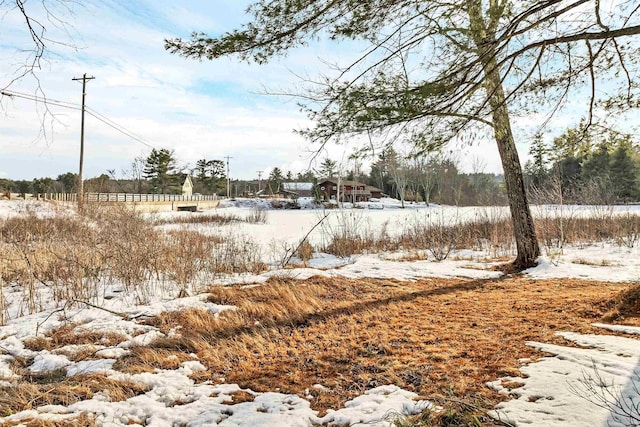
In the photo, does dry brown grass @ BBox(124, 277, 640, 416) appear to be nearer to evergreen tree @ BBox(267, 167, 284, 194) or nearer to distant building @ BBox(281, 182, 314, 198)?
distant building @ BBox(281, 182, 314, 198)

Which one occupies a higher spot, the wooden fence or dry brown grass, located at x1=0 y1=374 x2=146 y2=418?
the wooden fence

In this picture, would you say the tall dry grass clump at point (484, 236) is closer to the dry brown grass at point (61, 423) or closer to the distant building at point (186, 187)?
the dry brown grass at point (61, 423)

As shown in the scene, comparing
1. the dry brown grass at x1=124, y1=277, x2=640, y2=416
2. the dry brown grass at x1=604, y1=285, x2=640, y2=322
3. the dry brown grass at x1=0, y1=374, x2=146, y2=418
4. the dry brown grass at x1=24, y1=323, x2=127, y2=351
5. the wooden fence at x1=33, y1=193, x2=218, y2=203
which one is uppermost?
the wooden fence at x1=33, y1=193, x2=218, y2=203

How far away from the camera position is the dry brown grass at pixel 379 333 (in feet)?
8.71

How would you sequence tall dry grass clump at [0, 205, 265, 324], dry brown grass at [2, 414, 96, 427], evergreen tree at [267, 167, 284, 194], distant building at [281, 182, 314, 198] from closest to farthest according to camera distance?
1. dry brown grass at [2, 414, 96, 427]
2. tall dry grass clump at [0, 205, 265, 324]
3. distant building at [281, 182, 314, 198]
4. evergreen tree at [267, 167, 284, 194]

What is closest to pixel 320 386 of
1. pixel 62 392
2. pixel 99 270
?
pixel 62 392

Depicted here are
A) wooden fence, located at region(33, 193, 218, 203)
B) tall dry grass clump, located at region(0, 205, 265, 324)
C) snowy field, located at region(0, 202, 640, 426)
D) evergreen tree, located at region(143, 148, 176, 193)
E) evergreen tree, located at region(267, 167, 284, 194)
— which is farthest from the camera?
evergreen tree, located at region(267, 167, 284, 194)

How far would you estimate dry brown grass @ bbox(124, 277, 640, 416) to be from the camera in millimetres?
2654

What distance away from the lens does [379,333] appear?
3.63m

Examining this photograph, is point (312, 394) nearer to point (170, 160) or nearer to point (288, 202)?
point (288, 202)

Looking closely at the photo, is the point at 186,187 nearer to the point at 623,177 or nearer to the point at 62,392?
the point at 623,177

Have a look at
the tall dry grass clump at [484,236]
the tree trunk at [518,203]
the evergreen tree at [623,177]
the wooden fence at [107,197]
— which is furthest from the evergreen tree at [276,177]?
the tree trunk at [518,203]

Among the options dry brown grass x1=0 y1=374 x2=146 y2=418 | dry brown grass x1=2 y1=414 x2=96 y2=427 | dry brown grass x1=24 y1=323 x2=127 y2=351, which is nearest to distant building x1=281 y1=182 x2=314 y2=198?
dry brown grass x1=24 y1=323 x2=127 y2=351

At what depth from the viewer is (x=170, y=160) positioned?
1905 inches
